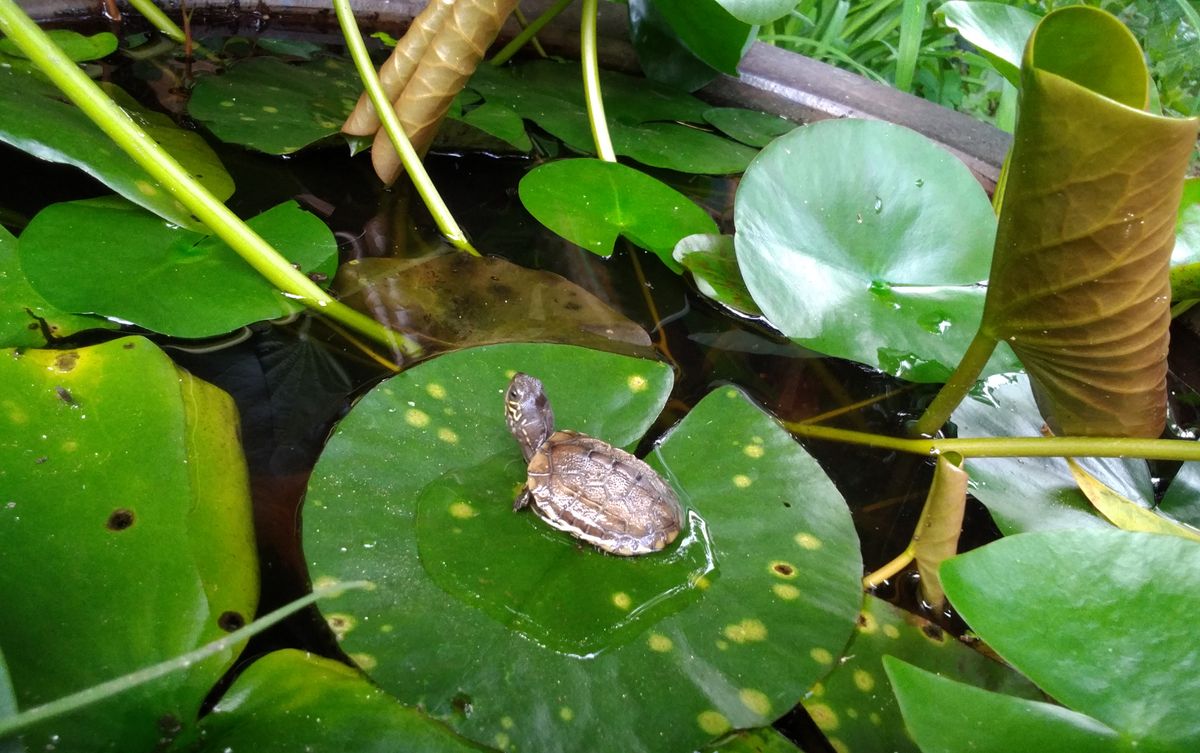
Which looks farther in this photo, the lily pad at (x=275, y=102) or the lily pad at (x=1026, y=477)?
the lily pad at (x=275, y=102)

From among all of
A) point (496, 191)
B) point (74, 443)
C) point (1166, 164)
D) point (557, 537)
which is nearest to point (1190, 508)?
point (1166, 164)

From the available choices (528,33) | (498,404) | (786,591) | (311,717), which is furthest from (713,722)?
(528,33)

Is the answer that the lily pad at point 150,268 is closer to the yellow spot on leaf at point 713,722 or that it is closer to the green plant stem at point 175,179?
the green plant stem at point 175,179

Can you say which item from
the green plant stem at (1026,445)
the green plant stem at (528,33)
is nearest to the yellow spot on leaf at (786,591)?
the green plant stem at (1026,445)

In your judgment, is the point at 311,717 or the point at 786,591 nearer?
the point at 311,717

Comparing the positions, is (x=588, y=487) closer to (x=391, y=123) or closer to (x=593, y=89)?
(x=391, y=123)

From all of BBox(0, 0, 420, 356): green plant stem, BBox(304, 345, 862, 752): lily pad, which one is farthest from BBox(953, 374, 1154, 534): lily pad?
BBox(0, 0, 420, 356): green plant stem

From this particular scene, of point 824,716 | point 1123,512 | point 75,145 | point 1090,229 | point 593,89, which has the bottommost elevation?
Result: point 824,716

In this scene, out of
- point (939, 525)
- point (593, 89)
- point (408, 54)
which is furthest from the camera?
point (593, 89)
